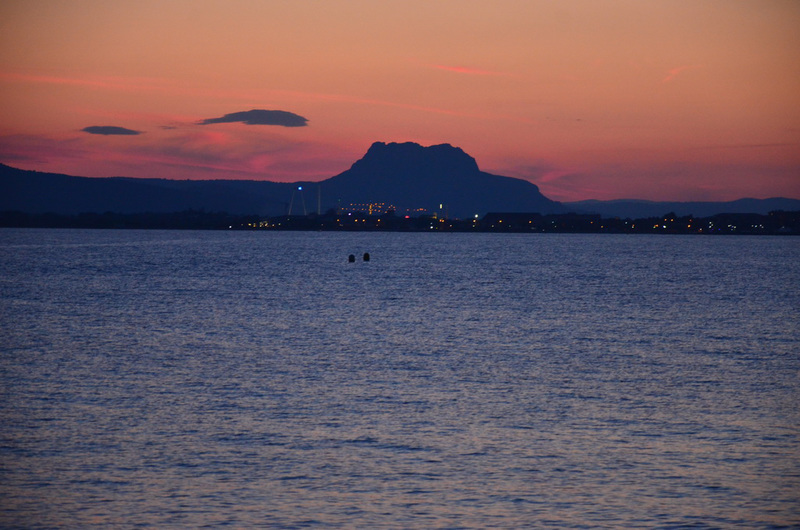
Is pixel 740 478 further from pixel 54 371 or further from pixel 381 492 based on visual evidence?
pixel 54 371

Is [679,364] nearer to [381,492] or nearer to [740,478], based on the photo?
[740,478]

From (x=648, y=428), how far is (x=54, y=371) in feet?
80.9

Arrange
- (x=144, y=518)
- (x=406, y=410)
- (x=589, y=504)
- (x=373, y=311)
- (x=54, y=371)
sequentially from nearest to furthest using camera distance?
(x=144, y=518) < (x=589, y=504) < (x=406, y=410) < (x=54, y=371) < (x=373, y=311)

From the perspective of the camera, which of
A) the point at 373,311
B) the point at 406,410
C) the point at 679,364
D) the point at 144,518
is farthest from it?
the point at 373,311

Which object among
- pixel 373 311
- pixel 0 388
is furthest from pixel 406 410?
pixel 373 311

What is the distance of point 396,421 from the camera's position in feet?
88.6

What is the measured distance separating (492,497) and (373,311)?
48.7 meters

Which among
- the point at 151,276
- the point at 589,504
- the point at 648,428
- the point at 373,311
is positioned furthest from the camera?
the point at 151,276

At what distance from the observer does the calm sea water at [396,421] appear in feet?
62.0

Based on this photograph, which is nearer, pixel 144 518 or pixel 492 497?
pixel 144 518

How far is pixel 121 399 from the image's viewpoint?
30266 millimetres

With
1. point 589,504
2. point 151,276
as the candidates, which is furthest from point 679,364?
point 151,276

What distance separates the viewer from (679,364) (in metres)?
40.2

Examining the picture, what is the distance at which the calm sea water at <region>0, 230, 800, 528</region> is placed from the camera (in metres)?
18.9
